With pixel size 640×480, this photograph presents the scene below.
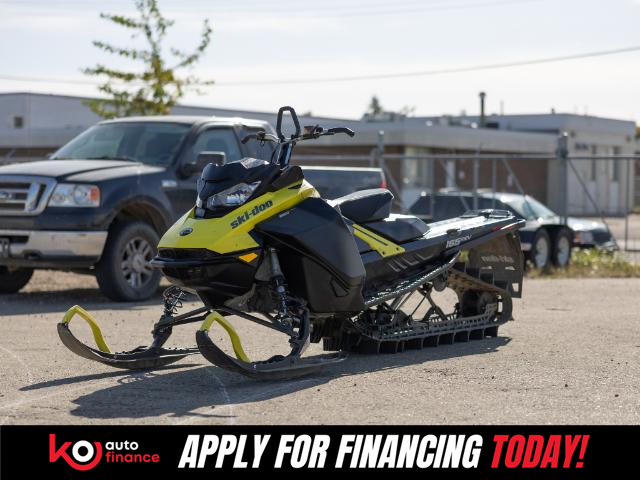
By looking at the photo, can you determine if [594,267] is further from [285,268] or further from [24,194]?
[285,268]

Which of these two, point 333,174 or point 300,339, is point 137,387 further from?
point 333,174

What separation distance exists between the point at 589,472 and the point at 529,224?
14794 millimetres

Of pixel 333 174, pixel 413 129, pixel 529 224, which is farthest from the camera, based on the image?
pixel 413 129

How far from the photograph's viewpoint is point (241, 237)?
7.98m

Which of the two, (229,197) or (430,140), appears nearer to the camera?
(229,197)

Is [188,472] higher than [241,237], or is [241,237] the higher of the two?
[241,237]

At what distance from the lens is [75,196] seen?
12828mm

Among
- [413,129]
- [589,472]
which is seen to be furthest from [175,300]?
[413,129]

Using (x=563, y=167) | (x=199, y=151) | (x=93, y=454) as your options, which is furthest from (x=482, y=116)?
(x=93, y=454)

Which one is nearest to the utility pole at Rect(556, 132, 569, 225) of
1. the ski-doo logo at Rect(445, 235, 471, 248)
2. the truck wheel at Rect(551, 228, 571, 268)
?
the truck wheel at Rect(551, 228, 571, 268)

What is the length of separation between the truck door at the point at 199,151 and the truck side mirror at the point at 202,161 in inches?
7.9

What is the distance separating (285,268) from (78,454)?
2.88 meters

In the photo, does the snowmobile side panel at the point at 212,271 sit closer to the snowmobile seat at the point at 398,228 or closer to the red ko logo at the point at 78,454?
the snowmobile seat at the point at 398,228

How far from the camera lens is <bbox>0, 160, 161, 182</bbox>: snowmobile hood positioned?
508 inches
